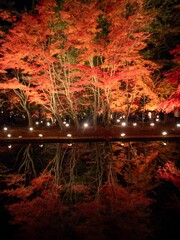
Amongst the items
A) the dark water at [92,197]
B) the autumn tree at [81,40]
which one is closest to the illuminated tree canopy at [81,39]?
the autumn tree at [81,40]

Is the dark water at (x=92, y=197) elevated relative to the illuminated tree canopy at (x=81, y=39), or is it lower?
lower

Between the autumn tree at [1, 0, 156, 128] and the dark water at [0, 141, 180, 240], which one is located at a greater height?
the autumn tree at [1, 0, 156, 128]

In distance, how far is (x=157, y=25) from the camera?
24281mm

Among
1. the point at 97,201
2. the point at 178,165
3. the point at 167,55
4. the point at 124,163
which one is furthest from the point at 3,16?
the point at 97,201

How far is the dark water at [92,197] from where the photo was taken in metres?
5.69

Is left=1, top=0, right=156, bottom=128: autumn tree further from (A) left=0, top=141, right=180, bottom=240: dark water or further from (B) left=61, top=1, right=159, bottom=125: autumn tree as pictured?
(A) left=0, top=141, right=180, bottom=240: dark water

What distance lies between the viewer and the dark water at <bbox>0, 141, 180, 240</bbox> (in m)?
5.69

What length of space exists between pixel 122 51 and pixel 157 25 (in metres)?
6.29

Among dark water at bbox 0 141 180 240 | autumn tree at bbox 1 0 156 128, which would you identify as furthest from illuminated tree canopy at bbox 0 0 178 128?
dark water at bbox 0 141 180 240

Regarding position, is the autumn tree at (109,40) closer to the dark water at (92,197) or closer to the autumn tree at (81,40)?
the autumn tree at (81,40)

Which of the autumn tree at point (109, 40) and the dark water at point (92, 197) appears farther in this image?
the autumn tree at point (109, 40)

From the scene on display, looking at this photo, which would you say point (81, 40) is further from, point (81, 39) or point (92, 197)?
point (92, 197)

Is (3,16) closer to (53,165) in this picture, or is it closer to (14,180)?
(53,165)

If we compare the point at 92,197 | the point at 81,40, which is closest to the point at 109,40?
the point at 81,40
